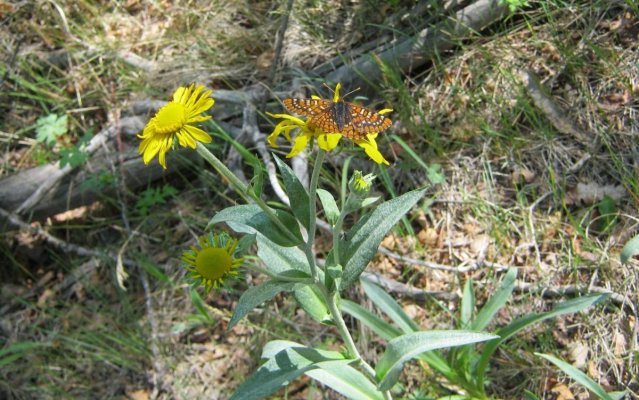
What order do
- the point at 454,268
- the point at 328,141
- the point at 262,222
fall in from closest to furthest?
the point at 328,141
the point at 262,222
the point at 454,268

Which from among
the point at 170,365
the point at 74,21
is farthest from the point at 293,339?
the point at 74,21

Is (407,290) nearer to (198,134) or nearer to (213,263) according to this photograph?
(213,263)

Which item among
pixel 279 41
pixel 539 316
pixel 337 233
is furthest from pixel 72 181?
pixel 539 316

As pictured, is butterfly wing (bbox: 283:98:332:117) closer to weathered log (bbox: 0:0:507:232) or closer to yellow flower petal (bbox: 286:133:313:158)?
yellow flower petal (bbox: 286:133:313:158)

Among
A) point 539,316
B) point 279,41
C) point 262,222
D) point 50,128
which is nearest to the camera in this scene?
point 262,222

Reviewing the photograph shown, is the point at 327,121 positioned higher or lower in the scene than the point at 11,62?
higher

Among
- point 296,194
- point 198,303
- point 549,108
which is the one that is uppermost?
point 296,194

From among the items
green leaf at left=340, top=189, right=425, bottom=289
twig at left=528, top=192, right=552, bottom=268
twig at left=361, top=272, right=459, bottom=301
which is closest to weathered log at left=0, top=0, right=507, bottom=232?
twig at left=528, top=192, right=552, bottom=268

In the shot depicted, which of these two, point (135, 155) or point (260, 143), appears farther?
point (135, 155)
